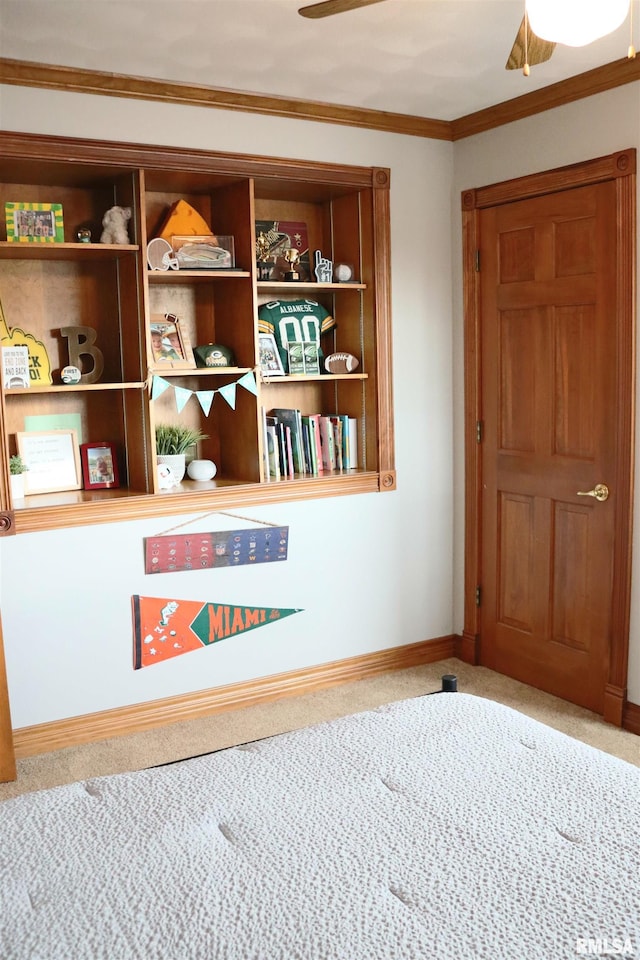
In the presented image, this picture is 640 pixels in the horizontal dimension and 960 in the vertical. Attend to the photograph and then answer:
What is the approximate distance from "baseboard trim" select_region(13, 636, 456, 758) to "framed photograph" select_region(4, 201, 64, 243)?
181 centimetres

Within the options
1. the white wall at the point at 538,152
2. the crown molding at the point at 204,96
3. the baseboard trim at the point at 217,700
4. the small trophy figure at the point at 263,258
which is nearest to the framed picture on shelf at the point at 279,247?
the small trophy figure at the point at 263,258

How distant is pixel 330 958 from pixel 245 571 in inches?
94.9

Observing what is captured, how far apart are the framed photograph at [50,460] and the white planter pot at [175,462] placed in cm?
35

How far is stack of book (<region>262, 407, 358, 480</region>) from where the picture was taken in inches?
149

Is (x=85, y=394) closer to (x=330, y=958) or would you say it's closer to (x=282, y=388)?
(x=282, y=388)

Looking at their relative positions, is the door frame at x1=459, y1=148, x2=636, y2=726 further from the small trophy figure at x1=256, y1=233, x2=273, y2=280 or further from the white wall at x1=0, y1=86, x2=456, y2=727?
the small trophy figure at x1=256, y1=233, x2=273, y2=280

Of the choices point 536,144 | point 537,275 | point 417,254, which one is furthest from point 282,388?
point 536,144

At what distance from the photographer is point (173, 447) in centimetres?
360

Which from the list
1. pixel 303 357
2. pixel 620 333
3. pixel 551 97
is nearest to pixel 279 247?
pixel 303 357

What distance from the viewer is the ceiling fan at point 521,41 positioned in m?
1.78

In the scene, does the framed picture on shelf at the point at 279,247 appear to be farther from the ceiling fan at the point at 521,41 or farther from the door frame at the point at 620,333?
the ceiling fan at the point at 521,41

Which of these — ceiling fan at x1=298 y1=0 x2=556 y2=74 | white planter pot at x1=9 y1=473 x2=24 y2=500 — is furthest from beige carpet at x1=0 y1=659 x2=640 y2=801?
ceiling fan at x1=298 y1=0 x2=556 y2=74

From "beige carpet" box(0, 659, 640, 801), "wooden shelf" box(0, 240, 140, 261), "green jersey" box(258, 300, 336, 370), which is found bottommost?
"beige carpet" box(0, 659, 640, 801)

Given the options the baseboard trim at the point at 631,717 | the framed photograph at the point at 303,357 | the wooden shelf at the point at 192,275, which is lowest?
the baseboard trim at the point at 631,717
